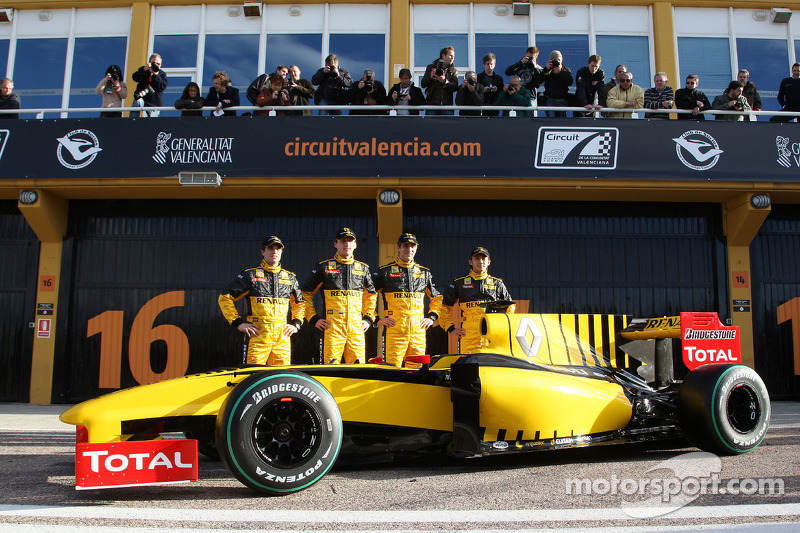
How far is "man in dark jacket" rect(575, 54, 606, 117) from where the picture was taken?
936cm

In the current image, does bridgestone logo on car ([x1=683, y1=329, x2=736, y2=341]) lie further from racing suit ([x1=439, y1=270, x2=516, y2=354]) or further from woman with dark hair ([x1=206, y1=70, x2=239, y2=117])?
woman with dark hair ([x1=206, y1=70, x2=239, y2=117])

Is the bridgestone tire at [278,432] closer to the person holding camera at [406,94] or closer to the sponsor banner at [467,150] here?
the sponsor banner at [467,150]

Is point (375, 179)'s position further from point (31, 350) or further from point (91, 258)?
point (31, 350)

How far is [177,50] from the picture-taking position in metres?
11.7

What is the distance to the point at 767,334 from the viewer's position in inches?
386

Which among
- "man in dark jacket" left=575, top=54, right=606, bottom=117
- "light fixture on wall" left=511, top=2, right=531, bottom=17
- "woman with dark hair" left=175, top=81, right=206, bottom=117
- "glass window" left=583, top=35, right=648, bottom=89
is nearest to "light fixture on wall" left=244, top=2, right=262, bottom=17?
"woman with dark hair" left=175, top=81, right=206, bottom=117

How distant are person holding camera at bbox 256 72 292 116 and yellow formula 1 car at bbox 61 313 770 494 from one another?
6.05m

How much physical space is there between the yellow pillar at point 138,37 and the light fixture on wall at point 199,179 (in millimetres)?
3917

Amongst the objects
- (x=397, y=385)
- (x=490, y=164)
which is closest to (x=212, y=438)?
(x=397, y=385)

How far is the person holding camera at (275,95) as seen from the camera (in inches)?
365

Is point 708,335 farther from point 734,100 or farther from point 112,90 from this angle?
point 112,90

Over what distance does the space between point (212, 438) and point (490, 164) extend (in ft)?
20.4

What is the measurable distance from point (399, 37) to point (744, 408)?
911 cm

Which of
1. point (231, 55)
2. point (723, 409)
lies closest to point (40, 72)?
point (231, 55)
